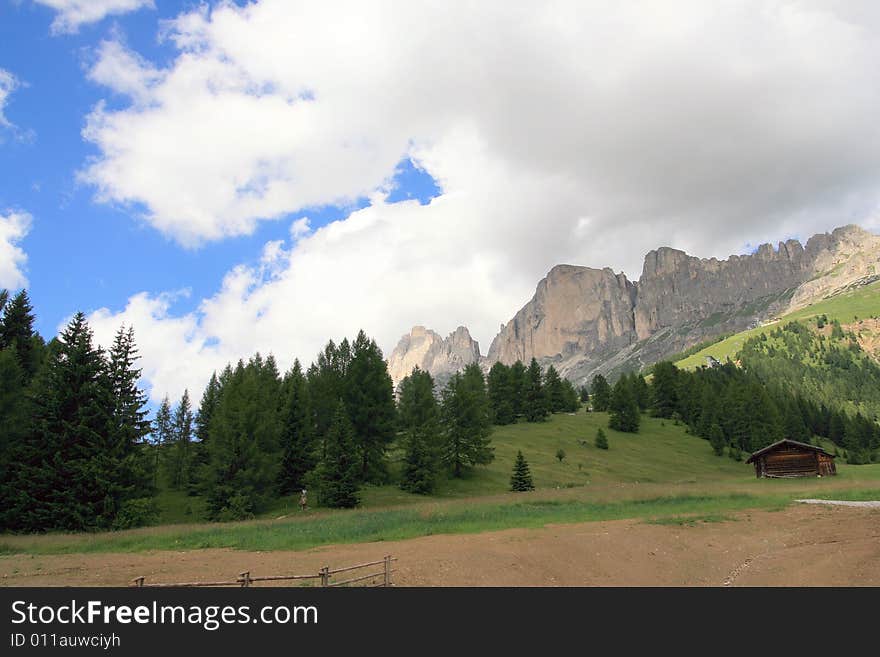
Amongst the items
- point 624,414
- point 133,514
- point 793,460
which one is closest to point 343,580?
point 133,514

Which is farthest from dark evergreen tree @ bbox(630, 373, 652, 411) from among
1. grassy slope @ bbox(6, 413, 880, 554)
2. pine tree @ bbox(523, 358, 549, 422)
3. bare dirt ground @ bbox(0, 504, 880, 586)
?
bare dirt ground @ bbox(0, 504, 880, 586)

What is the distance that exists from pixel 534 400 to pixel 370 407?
4476 cm

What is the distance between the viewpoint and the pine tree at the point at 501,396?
8500 centimetres

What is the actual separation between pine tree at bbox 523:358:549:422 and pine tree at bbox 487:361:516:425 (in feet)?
8.22

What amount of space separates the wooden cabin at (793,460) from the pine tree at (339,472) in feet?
145

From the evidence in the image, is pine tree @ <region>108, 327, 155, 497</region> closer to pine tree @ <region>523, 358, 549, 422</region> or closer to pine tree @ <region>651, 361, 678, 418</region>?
pine tree @ <region>523, 358, 549, 422</region>

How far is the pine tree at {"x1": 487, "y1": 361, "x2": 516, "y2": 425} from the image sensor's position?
279 ft
